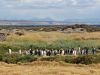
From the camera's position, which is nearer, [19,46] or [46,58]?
[46,58]

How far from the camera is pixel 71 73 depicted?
95.9 ft

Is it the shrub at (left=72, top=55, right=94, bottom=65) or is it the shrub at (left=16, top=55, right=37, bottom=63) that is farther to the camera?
the shrub at (left=16, top=55, right=37, bottom=63)

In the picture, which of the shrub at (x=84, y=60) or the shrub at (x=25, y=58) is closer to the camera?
the shrub at (x=84, y=60)

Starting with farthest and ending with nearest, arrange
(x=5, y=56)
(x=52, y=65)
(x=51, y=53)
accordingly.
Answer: (x=51, y=53), (x=5, y=56), (x=52, y=65)

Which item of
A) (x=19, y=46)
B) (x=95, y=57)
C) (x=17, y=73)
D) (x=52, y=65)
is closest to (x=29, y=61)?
(x=52, y=65)

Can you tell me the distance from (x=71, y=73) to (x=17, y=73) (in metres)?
4.34

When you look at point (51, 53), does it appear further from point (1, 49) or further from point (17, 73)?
point (17, 73)

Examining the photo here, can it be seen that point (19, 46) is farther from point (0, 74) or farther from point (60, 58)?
point (0, 74)

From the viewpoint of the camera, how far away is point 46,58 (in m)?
39.2

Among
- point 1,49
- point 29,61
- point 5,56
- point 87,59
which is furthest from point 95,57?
point 1,49

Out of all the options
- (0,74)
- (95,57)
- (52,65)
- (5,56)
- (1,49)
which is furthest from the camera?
(1,49)

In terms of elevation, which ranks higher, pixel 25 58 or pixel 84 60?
pixel 84 60

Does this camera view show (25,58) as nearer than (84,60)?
No

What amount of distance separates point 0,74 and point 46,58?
35.5 ft
